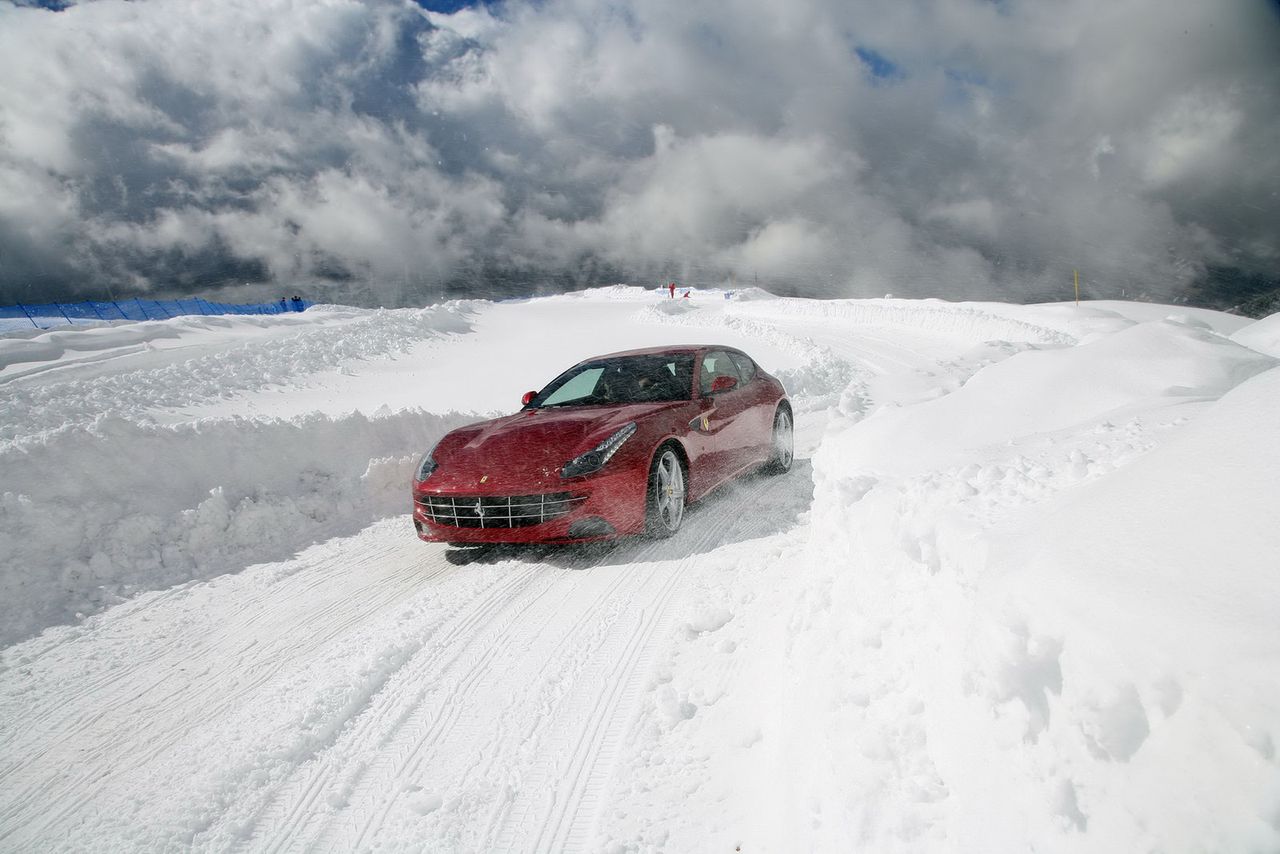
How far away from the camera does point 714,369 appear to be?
5.72m

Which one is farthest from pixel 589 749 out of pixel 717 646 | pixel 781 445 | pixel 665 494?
pixel 781 445

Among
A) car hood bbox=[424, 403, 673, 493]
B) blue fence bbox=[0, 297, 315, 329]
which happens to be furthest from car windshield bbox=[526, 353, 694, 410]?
blue fence bbox=[0, 297, 315, 329]

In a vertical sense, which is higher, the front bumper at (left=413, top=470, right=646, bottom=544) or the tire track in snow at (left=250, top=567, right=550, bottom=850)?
the front bumper at (left=413, top=470, right=646, bottom=544)

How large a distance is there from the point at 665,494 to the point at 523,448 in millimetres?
1042

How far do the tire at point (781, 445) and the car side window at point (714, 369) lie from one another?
671 millimetres

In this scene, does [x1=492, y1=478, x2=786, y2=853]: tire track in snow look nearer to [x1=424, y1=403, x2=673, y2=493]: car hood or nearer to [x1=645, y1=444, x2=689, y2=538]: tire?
[x1=645, y1=444, x2=689, y2=538]: tire

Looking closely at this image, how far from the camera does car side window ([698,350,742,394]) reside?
17.5 ft

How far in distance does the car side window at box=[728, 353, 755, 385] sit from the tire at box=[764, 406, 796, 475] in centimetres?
45

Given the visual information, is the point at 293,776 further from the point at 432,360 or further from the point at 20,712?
the point at 432,360

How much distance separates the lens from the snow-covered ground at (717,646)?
4.23 feet

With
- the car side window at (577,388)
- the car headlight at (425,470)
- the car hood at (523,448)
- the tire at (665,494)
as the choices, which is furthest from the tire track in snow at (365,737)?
the car side window at (577,388)

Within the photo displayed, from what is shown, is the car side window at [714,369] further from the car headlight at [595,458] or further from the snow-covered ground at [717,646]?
the car headlight at [595,458]

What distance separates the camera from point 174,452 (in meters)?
5.52

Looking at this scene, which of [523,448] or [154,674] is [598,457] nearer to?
[523,448]
